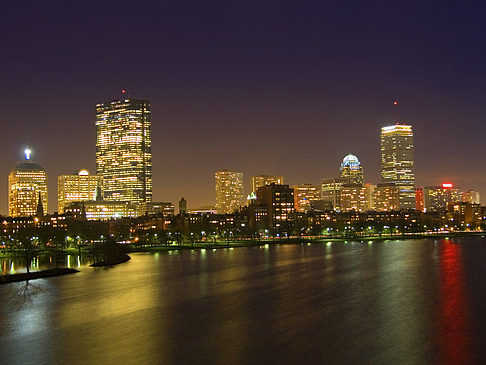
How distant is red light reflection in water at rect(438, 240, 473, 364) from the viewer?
31.1 meters

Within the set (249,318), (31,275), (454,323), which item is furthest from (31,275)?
(454,323)

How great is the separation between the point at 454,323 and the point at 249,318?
43.9ft

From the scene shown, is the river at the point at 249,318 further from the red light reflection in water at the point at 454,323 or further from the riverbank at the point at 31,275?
the riverbank at the point at 31,275

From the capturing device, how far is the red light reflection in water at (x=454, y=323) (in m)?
31.1

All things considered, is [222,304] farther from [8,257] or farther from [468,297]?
[8,257]

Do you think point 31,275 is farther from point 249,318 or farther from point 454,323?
point 454,323

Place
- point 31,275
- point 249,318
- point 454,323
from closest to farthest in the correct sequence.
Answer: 1. point 454,323
2. point 249,318
3. point 31,275

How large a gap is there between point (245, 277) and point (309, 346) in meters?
37.0

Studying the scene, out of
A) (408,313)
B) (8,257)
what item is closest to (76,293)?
(408,313)

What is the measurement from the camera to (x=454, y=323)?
129 feet

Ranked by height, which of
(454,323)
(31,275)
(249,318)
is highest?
(31,275)

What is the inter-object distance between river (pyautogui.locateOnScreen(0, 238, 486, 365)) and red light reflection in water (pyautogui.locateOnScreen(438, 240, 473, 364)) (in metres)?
0.06

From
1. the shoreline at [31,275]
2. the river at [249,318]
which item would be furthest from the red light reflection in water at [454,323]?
the shoreline at [31,275]

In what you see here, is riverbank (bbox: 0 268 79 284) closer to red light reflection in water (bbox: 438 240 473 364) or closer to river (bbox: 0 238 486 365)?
river (bbox: 0 238 486 365)
